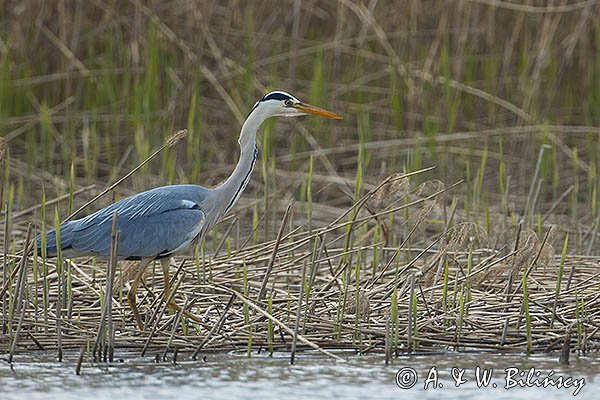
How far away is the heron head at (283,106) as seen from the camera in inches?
232

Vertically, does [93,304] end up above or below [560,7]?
below

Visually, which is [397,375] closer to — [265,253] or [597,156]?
[265,253]

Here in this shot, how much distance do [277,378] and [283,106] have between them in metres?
1.74

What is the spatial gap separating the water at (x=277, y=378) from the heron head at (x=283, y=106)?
1.42m

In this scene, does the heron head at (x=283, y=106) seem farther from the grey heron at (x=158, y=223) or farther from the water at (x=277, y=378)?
the water at (x=277, y=378)

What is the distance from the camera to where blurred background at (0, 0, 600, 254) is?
8.75 m

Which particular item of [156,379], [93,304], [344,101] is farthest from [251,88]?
[156,379]

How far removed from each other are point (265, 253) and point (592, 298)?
1.69m

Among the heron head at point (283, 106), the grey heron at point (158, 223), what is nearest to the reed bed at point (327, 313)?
the grey heron at point (158, 223)

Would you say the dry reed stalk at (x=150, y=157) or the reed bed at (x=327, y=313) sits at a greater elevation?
the dry reed stalk at (x=150, y=157)

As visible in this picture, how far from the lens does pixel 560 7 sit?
8.91 metres

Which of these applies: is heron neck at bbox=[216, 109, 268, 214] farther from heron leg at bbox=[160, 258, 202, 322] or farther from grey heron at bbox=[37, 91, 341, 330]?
heron leg at bbox=[160, 258, 202, 322]

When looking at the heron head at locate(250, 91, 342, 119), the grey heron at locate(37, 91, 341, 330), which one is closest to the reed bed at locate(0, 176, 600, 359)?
the grey heron at locate(37, 91, 341, 330)

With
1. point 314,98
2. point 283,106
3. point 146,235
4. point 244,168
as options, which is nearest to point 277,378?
point 146,235
